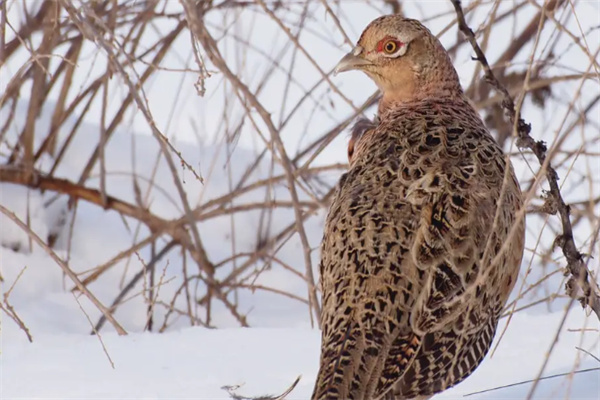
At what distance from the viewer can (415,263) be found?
3578 millimetres

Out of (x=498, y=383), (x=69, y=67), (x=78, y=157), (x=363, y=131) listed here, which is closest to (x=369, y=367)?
(x=498, y=383)

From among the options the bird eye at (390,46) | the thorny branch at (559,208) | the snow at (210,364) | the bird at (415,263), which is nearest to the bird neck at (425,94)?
the bird eye at (390,46)

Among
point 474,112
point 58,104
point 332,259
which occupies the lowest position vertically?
point 332,259

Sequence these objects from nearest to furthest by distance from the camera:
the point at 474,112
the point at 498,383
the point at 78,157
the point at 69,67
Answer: the point at 498,383
the point at 474,112
the point at 69,67
the point at 78,157

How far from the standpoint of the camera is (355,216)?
375 centimetres

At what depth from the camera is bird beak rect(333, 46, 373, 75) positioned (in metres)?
Result: 4.64

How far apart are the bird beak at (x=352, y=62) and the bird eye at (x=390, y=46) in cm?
9

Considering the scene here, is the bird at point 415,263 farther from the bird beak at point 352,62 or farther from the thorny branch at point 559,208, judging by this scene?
the bird beak at point 352,62

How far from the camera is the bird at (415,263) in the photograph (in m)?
3.50

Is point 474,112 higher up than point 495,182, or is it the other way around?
point 474,112

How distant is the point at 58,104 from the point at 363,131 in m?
2.74

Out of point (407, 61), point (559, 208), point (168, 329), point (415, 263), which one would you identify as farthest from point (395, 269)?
point (168, 329)

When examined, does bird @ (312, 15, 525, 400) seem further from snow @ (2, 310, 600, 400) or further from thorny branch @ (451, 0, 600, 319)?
snow @ (2, 310, 600, 400)

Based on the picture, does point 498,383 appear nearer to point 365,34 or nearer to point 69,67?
point 365,34
